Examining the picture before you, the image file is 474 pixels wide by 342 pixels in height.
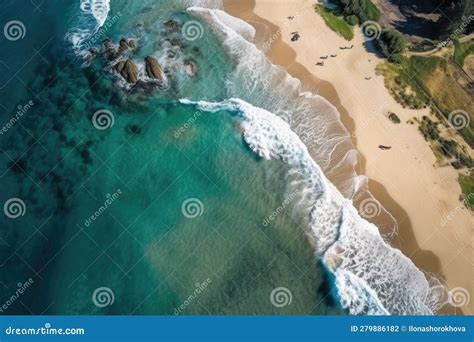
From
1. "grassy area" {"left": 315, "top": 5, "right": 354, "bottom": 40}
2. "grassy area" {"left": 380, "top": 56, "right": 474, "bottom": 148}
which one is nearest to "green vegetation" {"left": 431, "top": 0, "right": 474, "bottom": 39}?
"grassy area" {"left": 380, "top": 56, "right": 474, "bottom": 148}

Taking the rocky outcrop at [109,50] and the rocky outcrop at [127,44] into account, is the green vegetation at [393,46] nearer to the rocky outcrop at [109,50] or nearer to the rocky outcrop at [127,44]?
the rocky outcrop at [127,44]

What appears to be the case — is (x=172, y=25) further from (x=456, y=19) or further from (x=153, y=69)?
(x=456, y=19)

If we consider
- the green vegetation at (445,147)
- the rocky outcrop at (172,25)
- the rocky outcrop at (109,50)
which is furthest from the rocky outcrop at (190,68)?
the green vegetation at (445,147)

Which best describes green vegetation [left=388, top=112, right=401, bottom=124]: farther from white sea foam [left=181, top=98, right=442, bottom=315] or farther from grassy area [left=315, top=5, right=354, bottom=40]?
grassy area [left=315, top=5, right=354, bottom=40]

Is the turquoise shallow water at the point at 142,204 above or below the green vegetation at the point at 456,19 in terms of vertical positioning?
below

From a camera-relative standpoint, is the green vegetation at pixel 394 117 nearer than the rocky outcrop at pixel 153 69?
Yes

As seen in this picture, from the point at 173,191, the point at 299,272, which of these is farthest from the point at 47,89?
the point at 299,272
